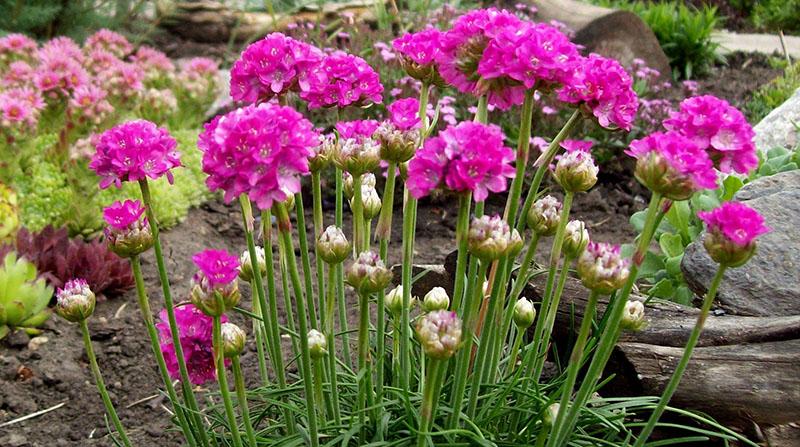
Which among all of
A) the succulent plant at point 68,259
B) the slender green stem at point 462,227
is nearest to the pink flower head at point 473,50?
the slender green stem at point 462,227

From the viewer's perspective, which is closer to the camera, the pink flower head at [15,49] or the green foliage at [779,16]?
the pink flower head at [15,49]

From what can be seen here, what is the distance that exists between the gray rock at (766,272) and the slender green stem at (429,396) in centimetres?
138

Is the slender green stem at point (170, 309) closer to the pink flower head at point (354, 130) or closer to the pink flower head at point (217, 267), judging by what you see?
the pink flower head at point (217, 267)

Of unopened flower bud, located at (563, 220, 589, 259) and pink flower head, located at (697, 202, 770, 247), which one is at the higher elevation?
pink flower head, located at (697, 202, 770, 247)

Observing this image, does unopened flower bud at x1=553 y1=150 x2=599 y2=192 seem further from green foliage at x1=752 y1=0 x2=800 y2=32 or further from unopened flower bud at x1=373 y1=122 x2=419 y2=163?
green foliage at x1=752 y1=0 x2=800 y2=32

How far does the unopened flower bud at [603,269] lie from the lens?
134 cm

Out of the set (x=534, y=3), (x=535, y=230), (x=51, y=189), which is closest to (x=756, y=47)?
(x=534, y=3)

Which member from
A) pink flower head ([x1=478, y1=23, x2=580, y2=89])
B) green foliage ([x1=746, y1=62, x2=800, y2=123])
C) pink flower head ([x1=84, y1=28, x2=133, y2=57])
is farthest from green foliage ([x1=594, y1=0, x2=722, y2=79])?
pink flower head ([x1=478, y1=23, x2=580, y2=89])

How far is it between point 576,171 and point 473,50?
1.00ft

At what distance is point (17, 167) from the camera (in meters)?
4.14

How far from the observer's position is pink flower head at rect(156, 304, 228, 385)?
181 cm

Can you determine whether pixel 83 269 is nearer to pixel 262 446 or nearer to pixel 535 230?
pixel 262 446

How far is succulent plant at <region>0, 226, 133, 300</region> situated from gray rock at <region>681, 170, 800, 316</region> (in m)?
2.27

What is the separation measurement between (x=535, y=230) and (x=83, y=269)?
92.7 inches
